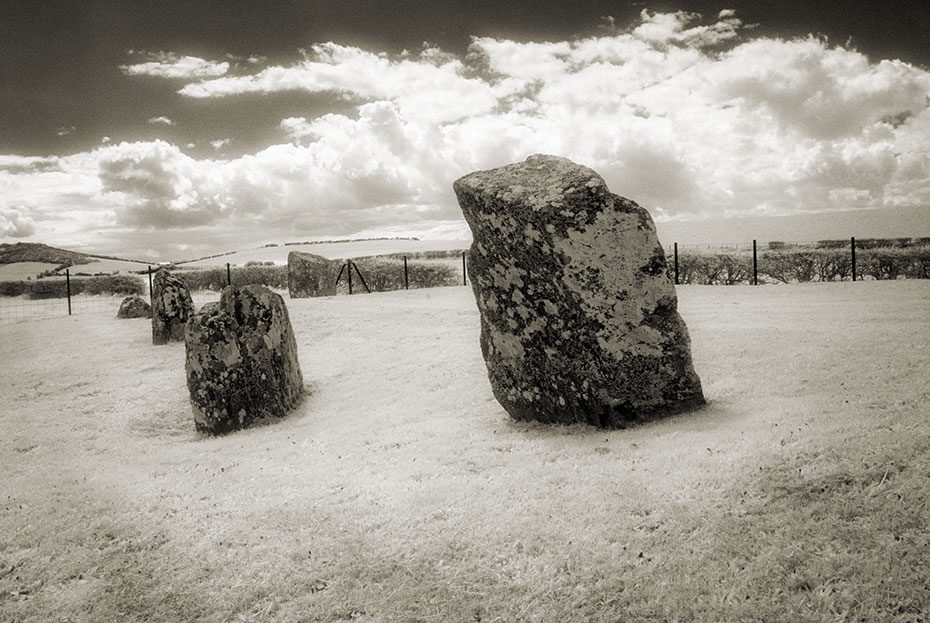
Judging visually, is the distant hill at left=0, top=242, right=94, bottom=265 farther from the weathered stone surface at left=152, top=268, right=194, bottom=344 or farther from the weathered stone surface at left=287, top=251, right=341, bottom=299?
the weathered stone surface at left=152, top=268, right=194, bottom=344

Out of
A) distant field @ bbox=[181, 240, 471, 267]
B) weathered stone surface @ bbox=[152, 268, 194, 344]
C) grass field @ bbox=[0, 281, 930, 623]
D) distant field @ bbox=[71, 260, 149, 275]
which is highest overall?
distant field @ bbox=[181, 240, 471, 267]

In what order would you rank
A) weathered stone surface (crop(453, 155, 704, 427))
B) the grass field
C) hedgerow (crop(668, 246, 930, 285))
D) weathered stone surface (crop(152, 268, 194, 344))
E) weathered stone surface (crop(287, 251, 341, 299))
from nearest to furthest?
the grass field → weathered stone surface (crop(453, 155, 704, 427)) → weathered stone surface (crop(152, 268, 194, 344)) → hedgerow (crop(668, 246, 930, 285)) → weathered stone surface (crop(287, 251, 341, 299))

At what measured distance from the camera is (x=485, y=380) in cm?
879

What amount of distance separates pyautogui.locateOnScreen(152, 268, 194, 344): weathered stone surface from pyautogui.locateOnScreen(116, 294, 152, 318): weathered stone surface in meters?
4.41

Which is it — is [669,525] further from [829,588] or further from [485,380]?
[485,380]

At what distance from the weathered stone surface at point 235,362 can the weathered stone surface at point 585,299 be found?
406 centimetres

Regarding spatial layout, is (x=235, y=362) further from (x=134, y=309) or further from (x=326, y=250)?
(x=326, y=250)

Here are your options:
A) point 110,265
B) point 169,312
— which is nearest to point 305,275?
point 169,312

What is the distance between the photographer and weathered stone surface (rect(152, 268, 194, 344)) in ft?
47.7

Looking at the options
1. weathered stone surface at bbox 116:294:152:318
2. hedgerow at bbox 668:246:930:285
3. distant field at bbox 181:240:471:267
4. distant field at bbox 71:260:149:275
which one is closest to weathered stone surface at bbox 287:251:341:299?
weathered stone surface at bbox 116:294:152:318

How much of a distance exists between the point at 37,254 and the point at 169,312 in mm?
49396

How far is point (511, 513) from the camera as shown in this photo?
156 inches

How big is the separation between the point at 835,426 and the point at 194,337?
7.79 m

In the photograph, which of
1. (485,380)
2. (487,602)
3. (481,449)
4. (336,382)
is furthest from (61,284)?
(487,602)
